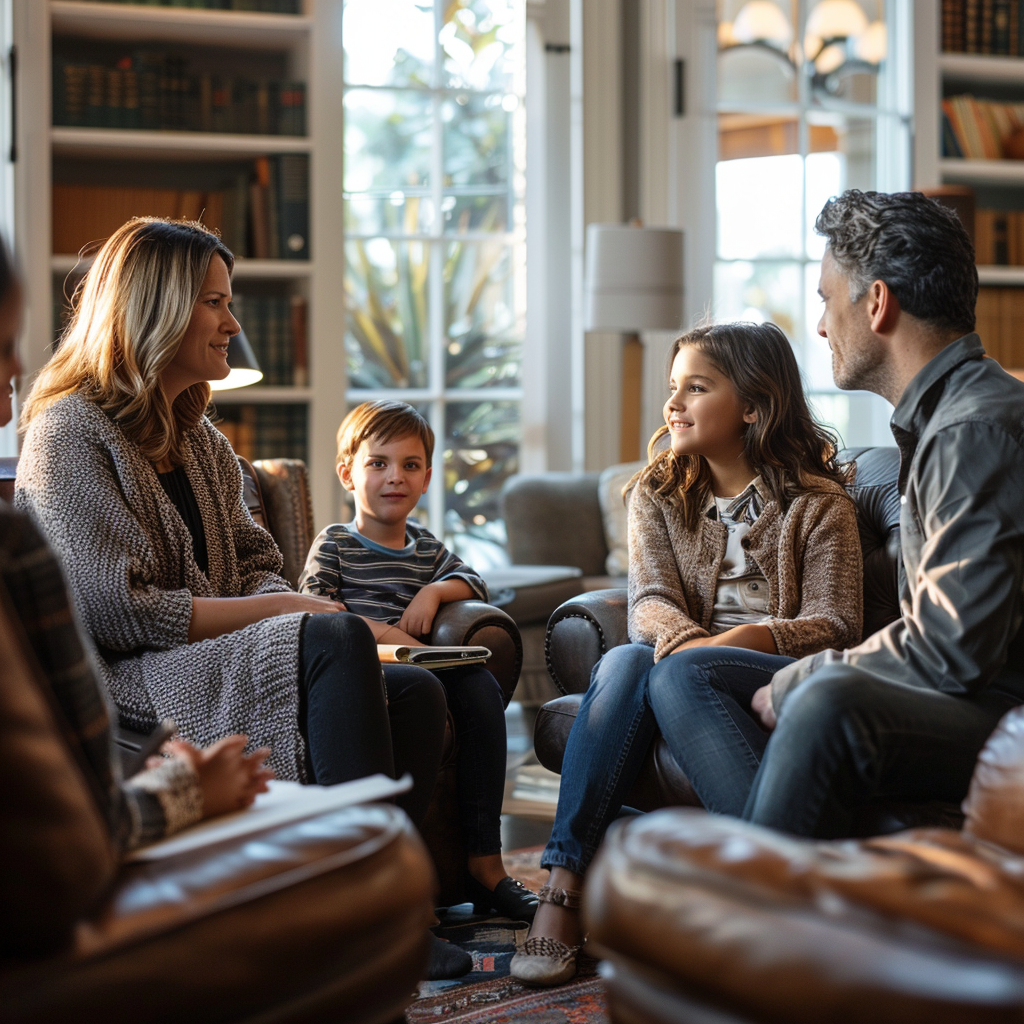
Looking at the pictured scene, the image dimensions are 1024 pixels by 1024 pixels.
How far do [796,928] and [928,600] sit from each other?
787 mm

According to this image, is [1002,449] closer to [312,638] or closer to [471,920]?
[312,638]

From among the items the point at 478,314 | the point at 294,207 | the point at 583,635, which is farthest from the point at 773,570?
the point at 478,314

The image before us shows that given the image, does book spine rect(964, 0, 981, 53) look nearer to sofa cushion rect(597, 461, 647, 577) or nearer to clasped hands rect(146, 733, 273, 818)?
sofa cushion rect(597, 461, 647, 577)

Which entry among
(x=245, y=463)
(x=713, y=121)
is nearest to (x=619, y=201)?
(x=713, y=121)

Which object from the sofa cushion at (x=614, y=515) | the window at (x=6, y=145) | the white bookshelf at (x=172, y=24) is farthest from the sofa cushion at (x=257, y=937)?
the white bookshelf at (x=172, y=24)

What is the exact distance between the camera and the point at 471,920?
2.18 metres

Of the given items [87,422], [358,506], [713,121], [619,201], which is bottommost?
[358,506]

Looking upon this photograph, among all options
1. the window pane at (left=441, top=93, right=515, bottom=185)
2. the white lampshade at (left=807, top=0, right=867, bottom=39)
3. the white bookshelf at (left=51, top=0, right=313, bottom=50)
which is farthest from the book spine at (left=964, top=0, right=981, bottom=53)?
the white bookshelf at (left=51, top=0, right=313, bottom=50)

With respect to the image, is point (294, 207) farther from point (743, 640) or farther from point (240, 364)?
point (743, 640)

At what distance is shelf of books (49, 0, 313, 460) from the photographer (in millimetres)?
3910

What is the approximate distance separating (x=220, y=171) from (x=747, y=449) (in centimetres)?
276

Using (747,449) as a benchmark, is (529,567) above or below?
below

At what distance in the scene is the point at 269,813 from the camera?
47.4 inches

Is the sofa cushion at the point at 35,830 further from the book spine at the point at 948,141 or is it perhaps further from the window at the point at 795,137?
the book spine at the point at 948,141
